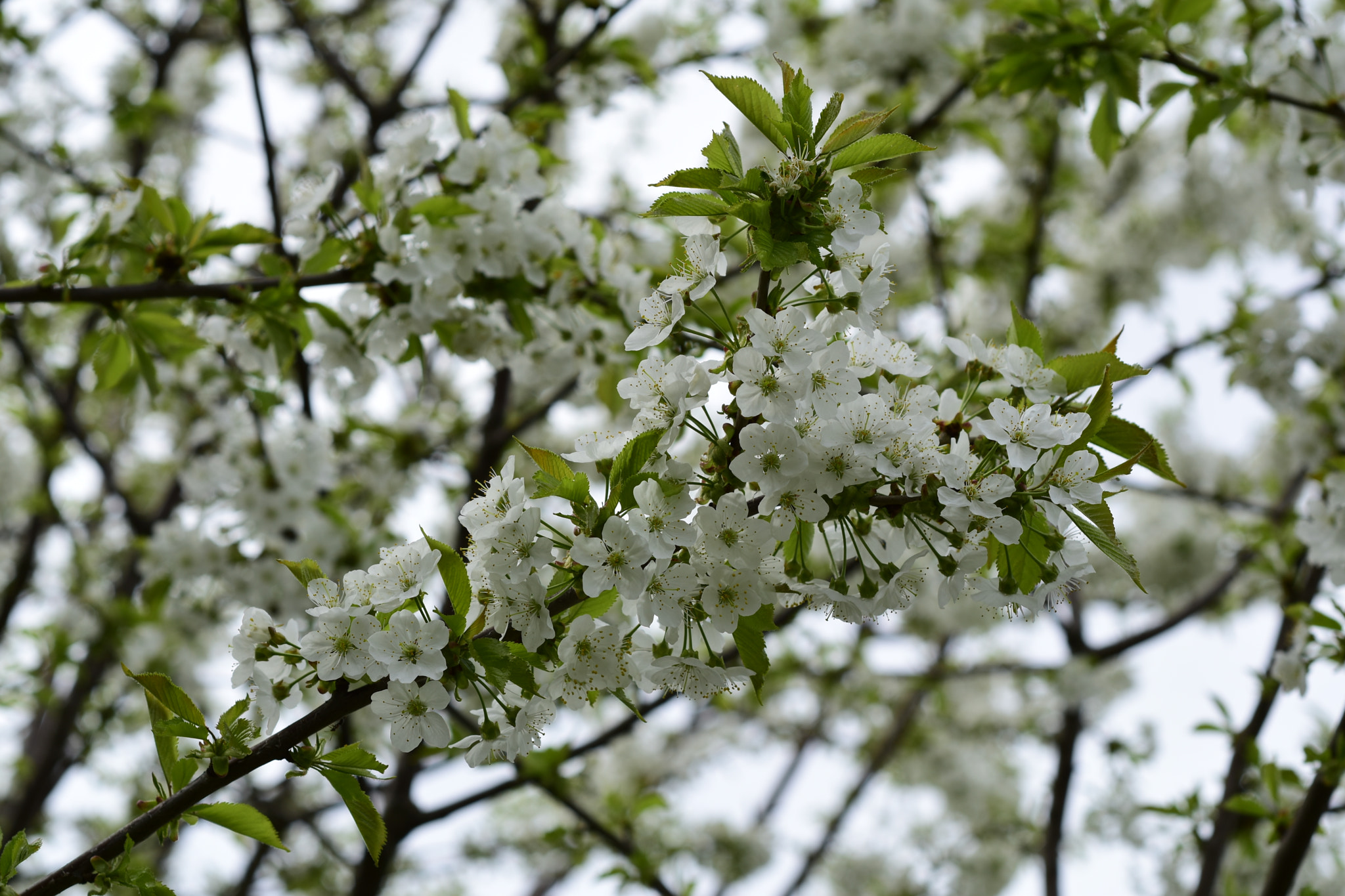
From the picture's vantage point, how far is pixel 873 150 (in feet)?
5.21

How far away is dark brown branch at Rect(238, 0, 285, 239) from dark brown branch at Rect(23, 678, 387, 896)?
5.73 feet

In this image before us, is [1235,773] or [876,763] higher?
[876,763]

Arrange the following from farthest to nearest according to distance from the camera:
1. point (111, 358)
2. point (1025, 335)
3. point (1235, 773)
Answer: point (1235, 773), point (111, 358), point (1025, 335)

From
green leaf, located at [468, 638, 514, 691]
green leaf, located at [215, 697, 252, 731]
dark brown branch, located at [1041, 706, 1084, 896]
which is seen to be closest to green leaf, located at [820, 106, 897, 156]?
green leaf, located at [468, 638, 514, 691]

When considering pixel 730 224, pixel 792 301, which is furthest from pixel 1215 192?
pixel 792 301

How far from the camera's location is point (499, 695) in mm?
1642

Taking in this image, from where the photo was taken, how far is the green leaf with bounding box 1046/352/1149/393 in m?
1.62

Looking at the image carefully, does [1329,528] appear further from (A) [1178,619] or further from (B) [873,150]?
(A) [1178,619]

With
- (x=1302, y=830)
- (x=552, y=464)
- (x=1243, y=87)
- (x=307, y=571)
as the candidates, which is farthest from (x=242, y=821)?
(x=1243, y=87)

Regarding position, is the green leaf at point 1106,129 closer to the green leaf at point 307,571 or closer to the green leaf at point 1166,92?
the green leaf at point 1166,92

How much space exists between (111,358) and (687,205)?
6.46 ft

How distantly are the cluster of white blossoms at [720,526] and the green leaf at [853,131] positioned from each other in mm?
78

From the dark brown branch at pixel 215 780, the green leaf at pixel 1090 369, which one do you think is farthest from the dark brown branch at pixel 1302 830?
the dark brown branch at pixel 215 780

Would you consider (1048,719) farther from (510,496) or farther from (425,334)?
(510,496)
